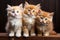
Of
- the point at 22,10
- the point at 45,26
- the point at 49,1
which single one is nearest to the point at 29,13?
the point at 22,10

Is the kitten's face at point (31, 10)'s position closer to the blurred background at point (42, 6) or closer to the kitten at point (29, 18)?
the kitten at point (29, 18)

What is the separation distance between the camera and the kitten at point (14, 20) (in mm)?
1379

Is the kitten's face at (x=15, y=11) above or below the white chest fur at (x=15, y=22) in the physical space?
above

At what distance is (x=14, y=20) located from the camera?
1.39 metres

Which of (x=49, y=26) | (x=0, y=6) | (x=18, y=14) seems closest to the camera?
(x=18, y=14)

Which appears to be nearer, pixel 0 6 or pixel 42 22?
pixel 42 22

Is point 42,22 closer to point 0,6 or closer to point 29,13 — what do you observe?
point 29,13

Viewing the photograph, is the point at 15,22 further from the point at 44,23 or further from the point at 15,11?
the point at 44,23

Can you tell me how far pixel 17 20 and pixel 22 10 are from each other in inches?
4.1

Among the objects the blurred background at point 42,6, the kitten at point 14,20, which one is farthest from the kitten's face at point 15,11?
the blurred background at point 42,6

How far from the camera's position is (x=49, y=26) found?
1.48m

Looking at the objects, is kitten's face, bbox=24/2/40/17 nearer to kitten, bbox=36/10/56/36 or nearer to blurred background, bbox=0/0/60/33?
kitten, bbox=36/10/56/36

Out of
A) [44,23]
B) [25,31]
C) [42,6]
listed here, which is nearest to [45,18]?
[44,23]

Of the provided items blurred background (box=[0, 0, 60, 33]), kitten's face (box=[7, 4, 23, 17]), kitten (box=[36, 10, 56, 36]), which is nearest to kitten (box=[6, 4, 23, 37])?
kitten's face (box=[7, 4, 23, 17])
